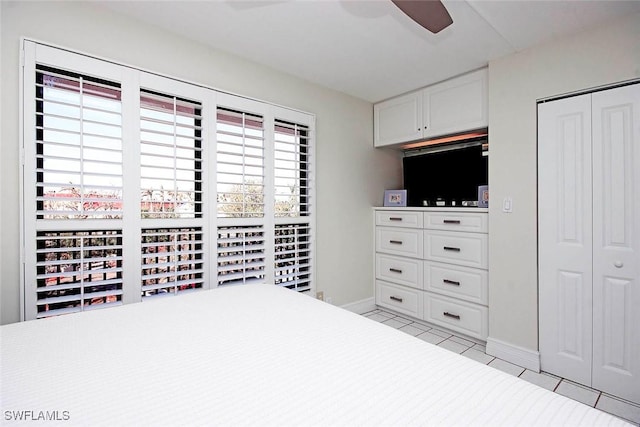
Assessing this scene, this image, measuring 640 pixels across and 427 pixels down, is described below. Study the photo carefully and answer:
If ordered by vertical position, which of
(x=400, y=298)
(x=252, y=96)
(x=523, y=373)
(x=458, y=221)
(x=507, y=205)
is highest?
(x=252, y=96)

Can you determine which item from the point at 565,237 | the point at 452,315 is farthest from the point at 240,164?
the point at 565,237

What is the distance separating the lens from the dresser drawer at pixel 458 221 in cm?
273

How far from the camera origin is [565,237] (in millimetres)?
2244

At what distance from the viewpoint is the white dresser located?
278cm

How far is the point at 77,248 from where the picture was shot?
1802 mm

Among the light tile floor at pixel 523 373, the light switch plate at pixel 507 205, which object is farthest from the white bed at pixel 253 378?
the light switch plate at pixel 507 205

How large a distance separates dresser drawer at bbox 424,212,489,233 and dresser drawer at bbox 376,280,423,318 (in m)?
0.75

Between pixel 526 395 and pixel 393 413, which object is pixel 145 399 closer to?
pixel 393 413

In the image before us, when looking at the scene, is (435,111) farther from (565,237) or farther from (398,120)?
(565,237)

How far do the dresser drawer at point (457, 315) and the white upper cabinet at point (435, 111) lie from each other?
5.40 ft

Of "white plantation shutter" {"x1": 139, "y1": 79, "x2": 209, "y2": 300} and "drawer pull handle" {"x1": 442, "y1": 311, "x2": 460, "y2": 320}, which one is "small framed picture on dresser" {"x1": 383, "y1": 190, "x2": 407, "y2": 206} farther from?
"white plantation shutter" {"x1": 139, "y1": 79, "x2": 209, "y2": 300}

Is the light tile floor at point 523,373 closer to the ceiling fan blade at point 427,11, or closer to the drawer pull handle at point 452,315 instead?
the drawer pull handle at point 452,315

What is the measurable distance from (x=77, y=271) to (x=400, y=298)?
9.50 feet

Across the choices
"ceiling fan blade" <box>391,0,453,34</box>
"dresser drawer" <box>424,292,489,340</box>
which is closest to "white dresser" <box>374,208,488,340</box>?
"dresser drawer" <box>424,292,489,340</box>
